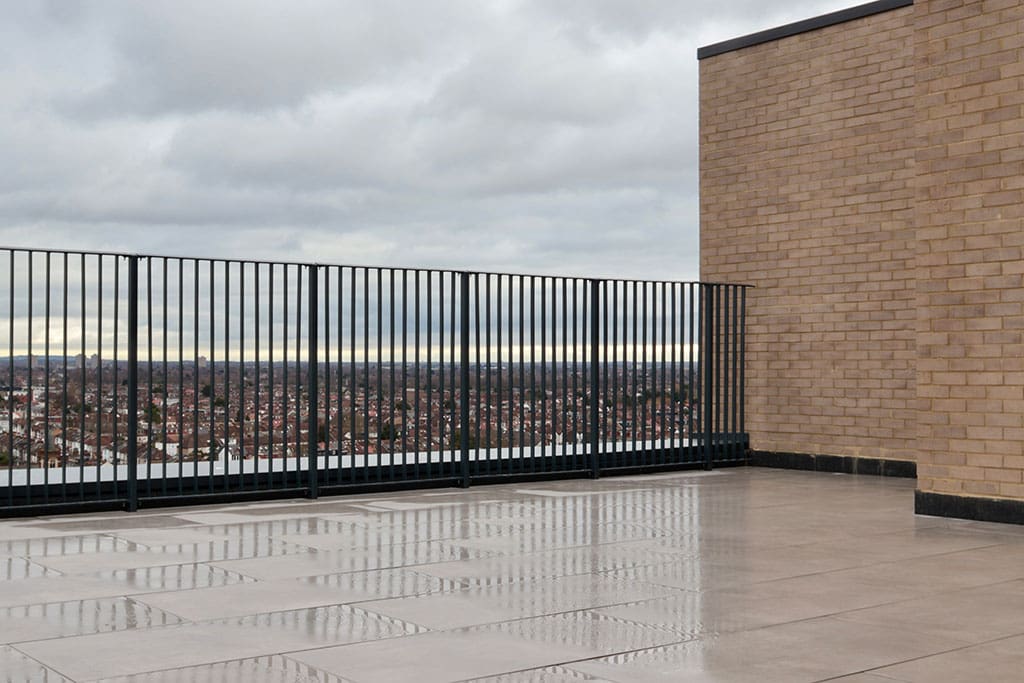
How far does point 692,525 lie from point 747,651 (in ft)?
12.8

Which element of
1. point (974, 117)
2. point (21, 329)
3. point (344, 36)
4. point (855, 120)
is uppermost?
point (344, 36)

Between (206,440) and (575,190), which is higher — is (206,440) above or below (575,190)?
below

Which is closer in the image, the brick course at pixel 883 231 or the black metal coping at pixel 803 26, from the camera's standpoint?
the brick course at pixel 883 231

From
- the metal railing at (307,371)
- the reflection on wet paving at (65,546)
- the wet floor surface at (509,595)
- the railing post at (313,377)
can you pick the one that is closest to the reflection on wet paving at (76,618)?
the wet floor surface at (509,595)

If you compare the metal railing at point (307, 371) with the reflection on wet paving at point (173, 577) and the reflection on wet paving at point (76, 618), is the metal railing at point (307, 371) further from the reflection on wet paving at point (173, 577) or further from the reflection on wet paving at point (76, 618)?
the reflection on wet paving at point (76, 618)

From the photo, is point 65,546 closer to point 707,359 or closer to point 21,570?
point 21,570

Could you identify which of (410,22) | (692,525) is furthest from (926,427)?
(410,22)

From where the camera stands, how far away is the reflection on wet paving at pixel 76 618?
505cm

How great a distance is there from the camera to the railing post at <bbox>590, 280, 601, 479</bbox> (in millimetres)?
12359

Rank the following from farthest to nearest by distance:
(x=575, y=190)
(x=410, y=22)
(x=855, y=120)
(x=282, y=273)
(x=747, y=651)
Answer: (x=575, y=190) → (x=410, y=22) → (x=855, y=120) → (x=282, y=273) → (x=747, y=651)

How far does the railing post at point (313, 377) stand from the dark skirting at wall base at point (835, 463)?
5.98 m

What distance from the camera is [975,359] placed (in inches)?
347

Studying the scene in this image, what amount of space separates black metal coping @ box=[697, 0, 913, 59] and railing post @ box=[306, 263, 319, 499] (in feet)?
21.9

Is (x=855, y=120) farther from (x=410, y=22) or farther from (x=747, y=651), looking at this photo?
(x=747, y=651)
